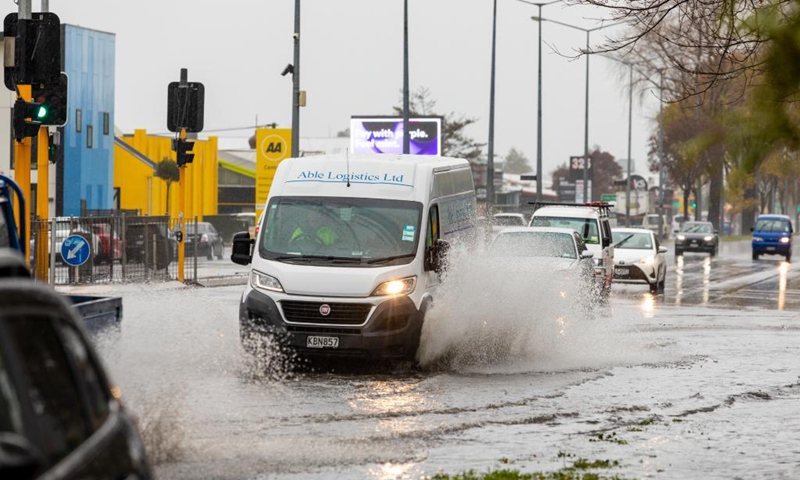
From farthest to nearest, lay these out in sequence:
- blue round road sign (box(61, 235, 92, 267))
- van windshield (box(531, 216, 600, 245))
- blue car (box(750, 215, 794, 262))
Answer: blue car (box(750, 215, 794, 262)) → van windshield (box(531, 216, 600, 245)) → blue round road sign (box(61, 235, 92, 267))

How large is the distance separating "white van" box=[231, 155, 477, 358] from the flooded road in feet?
1.54

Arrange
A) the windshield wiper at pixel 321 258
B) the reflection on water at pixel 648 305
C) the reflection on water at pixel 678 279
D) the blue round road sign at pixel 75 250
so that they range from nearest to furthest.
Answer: the windshield wiper at pixel 321 258 < the blue round road sign at pixel 75 250 < the reflection on water at pixel 648 305 < the reflection on water at pixel 678 279

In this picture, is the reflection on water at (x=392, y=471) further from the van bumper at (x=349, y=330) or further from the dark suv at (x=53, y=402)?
the van bumper at (x=349, y=330)

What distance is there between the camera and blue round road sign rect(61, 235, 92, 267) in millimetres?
23641

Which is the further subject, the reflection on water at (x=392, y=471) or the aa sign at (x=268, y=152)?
the aa sign at (x=268, y=152)

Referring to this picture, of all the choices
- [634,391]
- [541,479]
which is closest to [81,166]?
[634,391]

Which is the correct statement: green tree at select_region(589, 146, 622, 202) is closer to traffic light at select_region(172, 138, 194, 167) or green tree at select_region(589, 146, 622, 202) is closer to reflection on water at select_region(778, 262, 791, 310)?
reflection on water at select_region(778, 262, 791, 310)

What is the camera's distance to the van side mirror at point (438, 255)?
16.1 meters

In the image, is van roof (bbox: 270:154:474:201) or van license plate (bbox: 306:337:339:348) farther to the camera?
van roof (bbox: 270:154:474:201)

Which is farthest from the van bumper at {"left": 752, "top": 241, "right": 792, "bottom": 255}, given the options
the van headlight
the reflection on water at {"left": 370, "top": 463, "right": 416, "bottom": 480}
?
the reflection on water at {"left": 370, "top": 463, "right": 416, "bottom": 480}

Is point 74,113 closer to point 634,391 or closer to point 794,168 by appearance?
point 634,391

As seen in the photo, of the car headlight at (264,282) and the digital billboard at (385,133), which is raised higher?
the digital billboard at (385,133)

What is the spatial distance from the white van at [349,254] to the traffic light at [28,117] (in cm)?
274

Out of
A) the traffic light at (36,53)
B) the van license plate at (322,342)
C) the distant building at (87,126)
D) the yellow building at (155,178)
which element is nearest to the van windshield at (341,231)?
the van license plate at (322,342)
